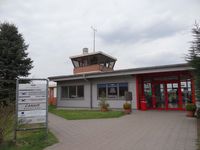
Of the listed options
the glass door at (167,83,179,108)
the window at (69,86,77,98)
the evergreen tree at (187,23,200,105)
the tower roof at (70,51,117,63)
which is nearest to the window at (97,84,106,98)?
the window at (69,86,77,98)

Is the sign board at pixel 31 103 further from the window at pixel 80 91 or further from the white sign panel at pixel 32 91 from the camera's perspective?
the window at pixel 80 91

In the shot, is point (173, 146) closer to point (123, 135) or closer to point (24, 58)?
point (123, 135)

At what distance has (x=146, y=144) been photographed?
6012 millimetres

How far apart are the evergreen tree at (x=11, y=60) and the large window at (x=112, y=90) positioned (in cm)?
674

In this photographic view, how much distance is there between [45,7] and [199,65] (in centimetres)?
833

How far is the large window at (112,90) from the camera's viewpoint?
17.7 m

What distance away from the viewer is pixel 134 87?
55.6ft

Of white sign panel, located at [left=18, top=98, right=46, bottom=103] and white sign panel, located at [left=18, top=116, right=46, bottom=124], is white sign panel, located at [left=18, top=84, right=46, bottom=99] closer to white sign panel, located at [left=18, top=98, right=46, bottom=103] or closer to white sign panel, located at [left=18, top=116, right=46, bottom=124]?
white sign panel, located at [left=18, top=98, right=46, bottom=103]

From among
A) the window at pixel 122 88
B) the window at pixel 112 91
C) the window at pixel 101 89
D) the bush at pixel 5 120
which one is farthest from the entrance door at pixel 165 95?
the bush at pixel 5 120

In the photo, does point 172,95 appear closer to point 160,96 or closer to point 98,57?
point 160,96

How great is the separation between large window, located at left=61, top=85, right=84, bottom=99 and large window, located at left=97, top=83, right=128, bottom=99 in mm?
2338

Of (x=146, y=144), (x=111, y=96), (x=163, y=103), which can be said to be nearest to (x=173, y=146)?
(x=146, y=144)

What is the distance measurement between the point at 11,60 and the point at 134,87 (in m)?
10.6

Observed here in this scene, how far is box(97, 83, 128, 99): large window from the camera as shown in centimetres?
1772
